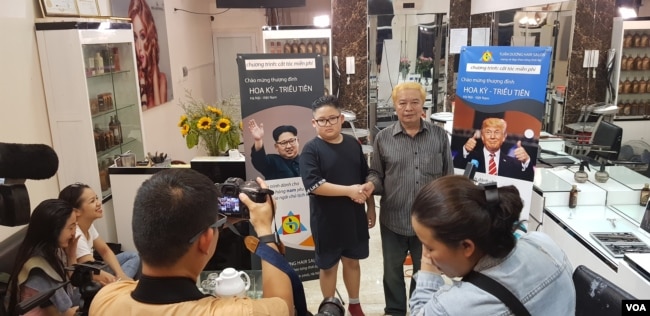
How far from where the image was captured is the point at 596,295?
Answer: 1.59 m

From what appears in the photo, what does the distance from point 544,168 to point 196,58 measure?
494cm

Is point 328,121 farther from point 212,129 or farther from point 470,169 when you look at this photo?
point 212,129

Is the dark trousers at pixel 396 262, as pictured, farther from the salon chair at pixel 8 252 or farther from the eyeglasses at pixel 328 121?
the salon chair at pixel 8 252

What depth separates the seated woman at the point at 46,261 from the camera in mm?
2025

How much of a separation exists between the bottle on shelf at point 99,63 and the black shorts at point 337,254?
2.41 m

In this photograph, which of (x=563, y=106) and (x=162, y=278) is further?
(x=563, y=106)

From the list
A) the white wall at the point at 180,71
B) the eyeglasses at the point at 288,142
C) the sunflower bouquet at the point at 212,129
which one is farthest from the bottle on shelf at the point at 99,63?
the eyeglasses at the point at 288,142

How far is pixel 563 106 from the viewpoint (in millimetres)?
3570

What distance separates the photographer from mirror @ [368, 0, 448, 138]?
561 cm

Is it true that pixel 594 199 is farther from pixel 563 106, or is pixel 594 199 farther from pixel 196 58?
pixel 196 58

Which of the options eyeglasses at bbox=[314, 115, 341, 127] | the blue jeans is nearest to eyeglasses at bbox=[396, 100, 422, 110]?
eyeglasses at bbox=[314, 115, 341, 127]

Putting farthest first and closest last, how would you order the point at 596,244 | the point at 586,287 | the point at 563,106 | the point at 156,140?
the point at 156,140 → the point at 563,106 → the point at 596,244 → the point at 586,287

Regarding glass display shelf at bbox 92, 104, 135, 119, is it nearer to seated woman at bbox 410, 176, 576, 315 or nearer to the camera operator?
the camera operator

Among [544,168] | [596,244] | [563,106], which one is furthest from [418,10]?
[596,244]
